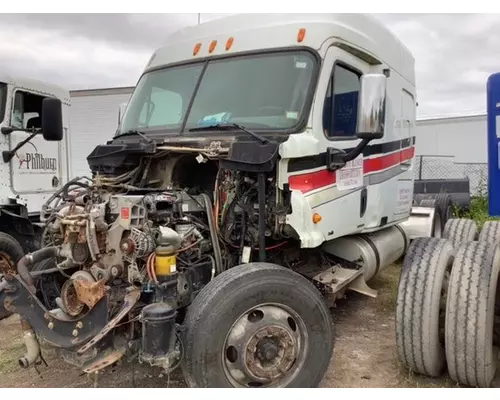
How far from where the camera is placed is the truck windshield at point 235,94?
4352mm

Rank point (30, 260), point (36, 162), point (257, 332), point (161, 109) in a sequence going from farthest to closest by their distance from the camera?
point (36, 162) → point (161, 109) → point (30, 260) → point (257, 332)

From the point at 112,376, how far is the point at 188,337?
1293mm

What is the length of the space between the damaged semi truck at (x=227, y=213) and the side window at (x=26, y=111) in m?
1.26

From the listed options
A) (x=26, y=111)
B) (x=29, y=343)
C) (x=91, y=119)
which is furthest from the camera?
(x=91, y=119)

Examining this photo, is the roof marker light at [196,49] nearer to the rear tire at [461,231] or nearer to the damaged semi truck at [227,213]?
the damaged semi truck at [227,213]

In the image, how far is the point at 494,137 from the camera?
3.87 meters

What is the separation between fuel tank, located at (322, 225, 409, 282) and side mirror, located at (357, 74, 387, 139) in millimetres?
1450

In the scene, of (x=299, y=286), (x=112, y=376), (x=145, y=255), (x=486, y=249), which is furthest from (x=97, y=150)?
(x=486, y=249)

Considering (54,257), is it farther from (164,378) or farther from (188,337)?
(188,337)

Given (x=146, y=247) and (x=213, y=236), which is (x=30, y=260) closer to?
(x=146, y=247)

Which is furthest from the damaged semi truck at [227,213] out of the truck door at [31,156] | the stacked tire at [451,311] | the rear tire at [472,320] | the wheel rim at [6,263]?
the wheel rim at [6,263]

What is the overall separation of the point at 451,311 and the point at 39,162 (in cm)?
543

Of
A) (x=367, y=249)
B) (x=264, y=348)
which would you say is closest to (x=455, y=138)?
(x=367, y=249)

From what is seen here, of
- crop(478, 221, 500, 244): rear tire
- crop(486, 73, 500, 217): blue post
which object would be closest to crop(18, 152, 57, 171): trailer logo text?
crop(486, 73, 500, 217): blue post
